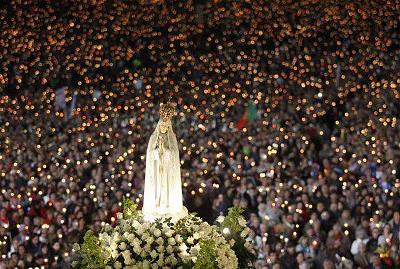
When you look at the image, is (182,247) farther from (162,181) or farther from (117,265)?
(162,181)

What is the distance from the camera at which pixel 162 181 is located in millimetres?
8812

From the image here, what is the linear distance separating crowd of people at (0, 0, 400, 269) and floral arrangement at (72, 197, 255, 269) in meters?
3.46

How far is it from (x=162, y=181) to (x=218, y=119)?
11959mm

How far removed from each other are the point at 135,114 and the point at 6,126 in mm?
3381

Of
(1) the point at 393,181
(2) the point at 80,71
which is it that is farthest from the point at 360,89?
(2) the point at 80,71

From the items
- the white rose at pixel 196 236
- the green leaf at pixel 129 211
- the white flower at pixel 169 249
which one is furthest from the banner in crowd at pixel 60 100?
the white flower at pixel 169 249

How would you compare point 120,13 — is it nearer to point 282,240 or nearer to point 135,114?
point 135,114

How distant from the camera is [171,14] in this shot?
25.7 metres

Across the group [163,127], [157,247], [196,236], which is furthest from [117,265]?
[163,127]

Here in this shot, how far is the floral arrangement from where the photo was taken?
320 inches

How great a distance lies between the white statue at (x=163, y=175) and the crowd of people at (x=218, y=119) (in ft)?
11.5

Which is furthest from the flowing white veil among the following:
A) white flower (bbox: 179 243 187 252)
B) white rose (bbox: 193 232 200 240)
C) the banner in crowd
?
the banner in crowd

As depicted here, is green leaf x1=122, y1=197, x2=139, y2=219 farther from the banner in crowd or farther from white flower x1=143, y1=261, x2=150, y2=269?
the banner in crowd

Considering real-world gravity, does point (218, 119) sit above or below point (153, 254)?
above
